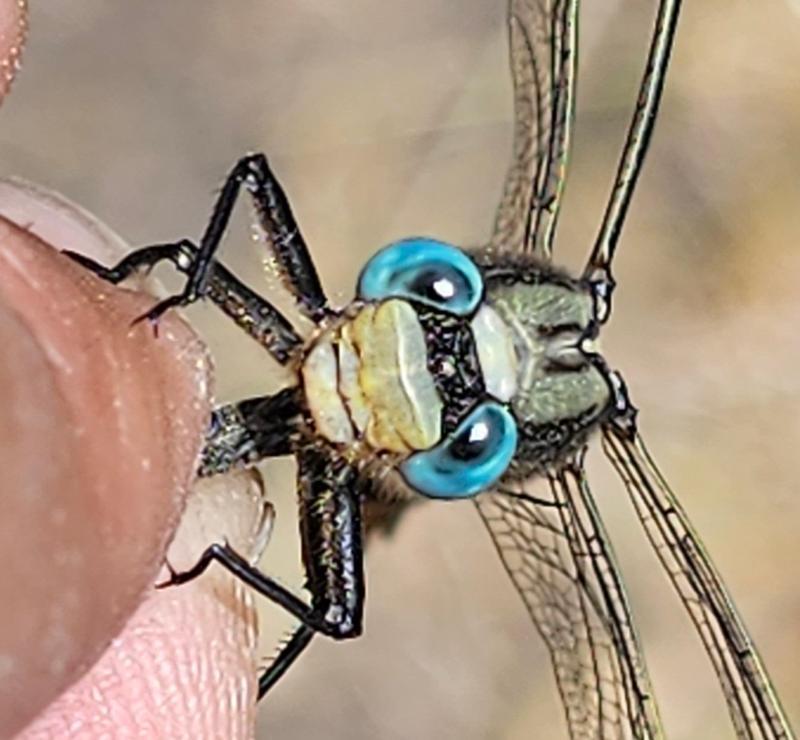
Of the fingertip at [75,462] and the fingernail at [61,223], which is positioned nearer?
the fingertip at [75,462]

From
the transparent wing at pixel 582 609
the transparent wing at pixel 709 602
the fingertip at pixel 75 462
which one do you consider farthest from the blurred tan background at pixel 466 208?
the fingertip at pixel 75 462

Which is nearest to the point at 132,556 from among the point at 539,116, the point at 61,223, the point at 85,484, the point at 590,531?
the point at 85,484

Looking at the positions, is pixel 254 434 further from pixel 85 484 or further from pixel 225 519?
pixel 85 484

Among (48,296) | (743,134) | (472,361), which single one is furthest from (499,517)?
(48,296)

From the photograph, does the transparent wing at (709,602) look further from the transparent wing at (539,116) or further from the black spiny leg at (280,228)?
the black spiny leg at (280,228)

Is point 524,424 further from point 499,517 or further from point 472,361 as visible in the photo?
point 499,517

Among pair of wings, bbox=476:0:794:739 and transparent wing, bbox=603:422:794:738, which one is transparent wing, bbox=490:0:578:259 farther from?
transparent wing, bbox=603:422:794:738
